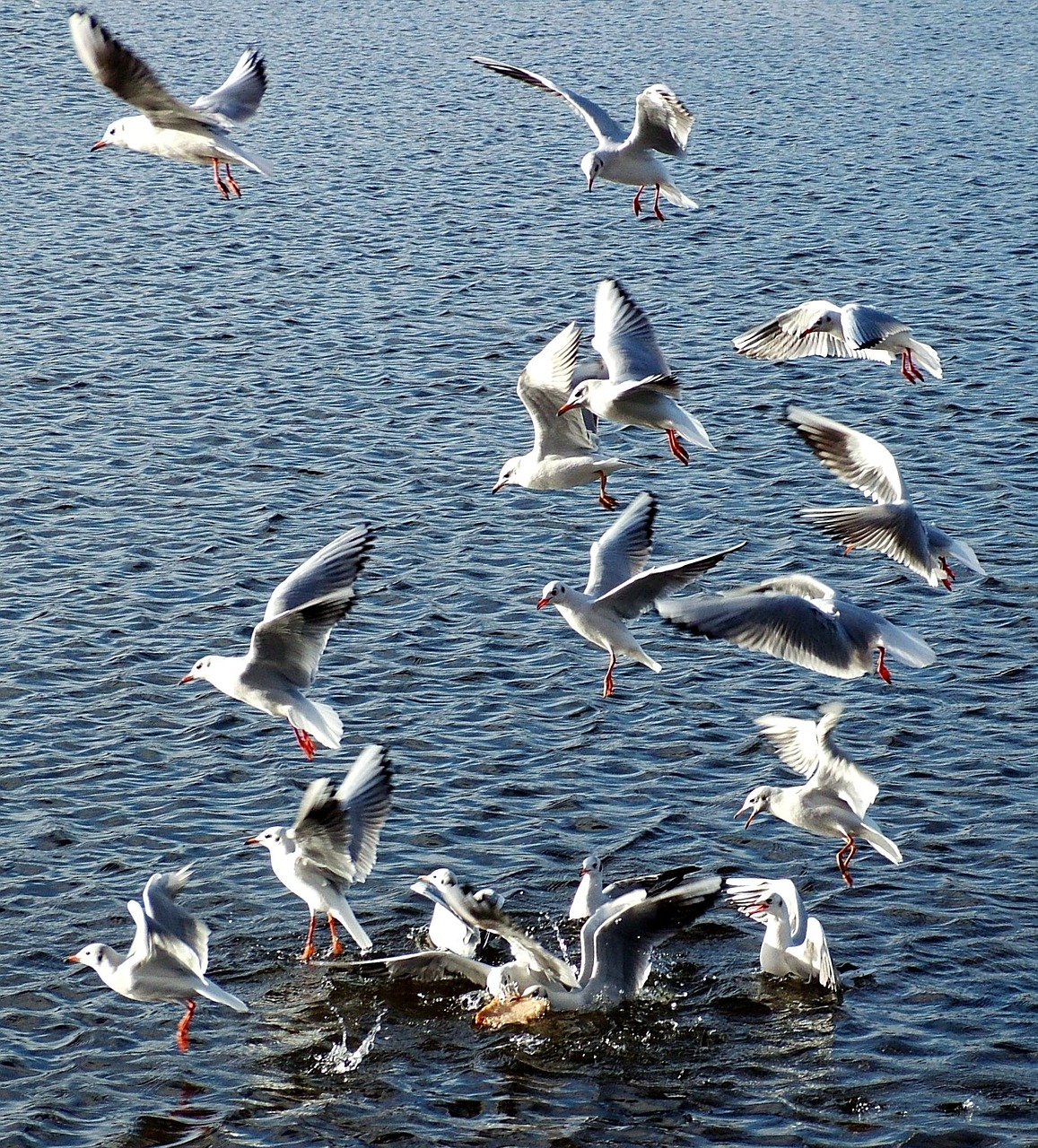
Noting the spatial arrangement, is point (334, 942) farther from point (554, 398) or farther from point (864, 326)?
point (864, 326)

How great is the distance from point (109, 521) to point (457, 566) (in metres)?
3.88

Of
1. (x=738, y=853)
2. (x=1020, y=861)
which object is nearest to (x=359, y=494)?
(x=738, y=853)

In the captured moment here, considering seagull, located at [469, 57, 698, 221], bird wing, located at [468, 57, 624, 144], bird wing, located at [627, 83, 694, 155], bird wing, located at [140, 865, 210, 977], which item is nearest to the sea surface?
bird wing, located at [140, 865, 210, 977]

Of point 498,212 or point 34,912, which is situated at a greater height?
point 498,212

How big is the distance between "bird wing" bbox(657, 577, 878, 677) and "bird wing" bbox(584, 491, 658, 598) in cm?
138

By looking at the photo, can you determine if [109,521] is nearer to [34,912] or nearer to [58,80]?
[34,912]

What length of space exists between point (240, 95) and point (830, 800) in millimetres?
8077

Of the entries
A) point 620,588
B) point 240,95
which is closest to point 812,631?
point 620,588

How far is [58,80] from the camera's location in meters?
36.8

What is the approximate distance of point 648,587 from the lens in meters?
12.6

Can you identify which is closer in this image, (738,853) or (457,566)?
(738,853)

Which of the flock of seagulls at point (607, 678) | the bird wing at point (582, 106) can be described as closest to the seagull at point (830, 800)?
the flock of seagulls at point (607, 678)

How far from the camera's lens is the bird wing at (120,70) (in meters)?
12.9

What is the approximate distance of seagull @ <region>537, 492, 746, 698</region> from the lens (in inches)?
495
